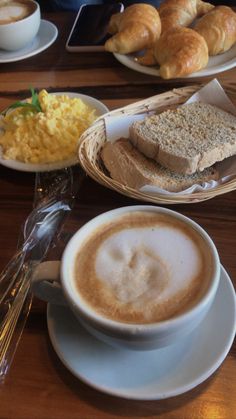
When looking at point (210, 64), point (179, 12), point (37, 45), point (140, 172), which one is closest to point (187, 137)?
point (140, 172)

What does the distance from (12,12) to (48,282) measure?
961 millimetres

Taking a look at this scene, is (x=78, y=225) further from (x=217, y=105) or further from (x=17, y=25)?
(x=17, y=25)

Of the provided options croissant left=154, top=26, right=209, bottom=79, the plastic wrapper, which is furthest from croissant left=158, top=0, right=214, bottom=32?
the plastic wrapper

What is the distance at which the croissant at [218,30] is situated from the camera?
3.53ft

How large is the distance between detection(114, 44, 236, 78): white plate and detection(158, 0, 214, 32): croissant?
136 mm

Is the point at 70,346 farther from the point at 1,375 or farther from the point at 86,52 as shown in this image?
the point at 86,52

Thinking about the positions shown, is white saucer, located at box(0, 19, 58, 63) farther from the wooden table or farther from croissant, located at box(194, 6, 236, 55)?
croissant, located at box(194, 6, 236, 55)

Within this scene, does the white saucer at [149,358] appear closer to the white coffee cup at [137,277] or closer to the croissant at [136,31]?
the white coffee cup at [137,277]

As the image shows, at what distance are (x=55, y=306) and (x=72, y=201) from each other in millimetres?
249

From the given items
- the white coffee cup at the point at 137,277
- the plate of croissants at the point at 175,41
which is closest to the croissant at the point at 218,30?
the plate of croissants at the point at 175,41

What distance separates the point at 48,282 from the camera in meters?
0.51

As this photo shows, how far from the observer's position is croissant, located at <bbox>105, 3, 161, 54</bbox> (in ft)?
3.57

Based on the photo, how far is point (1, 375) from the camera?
20.8 inches

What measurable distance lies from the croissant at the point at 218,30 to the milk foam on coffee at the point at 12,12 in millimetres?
492
